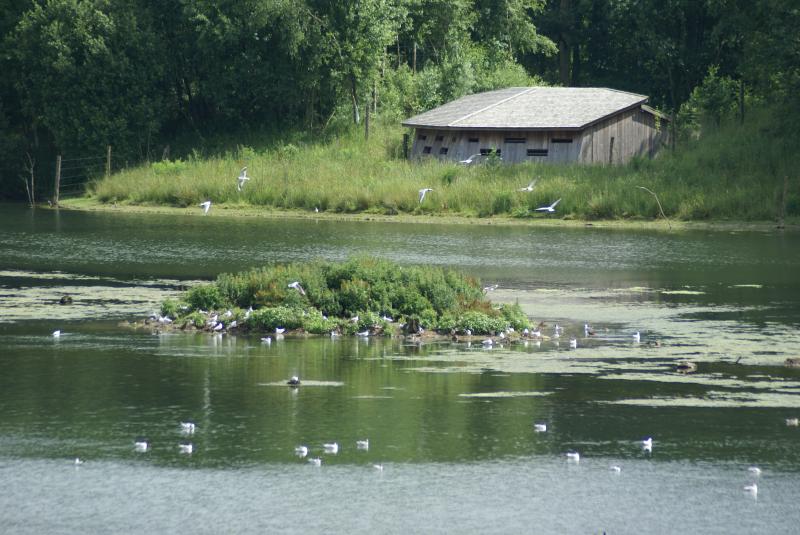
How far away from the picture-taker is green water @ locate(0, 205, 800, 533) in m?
16.0

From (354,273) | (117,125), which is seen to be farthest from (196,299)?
(117,125)

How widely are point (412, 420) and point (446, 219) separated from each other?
35609 mm

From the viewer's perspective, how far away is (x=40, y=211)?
2484 inches

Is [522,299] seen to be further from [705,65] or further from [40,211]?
[705,65]

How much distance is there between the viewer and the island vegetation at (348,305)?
27688 millimetres

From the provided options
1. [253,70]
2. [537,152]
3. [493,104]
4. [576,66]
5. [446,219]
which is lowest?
[446,219]

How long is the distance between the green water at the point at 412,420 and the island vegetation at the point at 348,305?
3.07 feet

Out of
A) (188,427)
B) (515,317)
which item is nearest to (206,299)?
(515,317)

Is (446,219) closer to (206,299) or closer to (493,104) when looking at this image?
(493,104)

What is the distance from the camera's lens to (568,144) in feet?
200

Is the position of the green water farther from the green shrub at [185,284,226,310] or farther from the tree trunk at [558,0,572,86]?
the tree trunk at [558,0,572,86]

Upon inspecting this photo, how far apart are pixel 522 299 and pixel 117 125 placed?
4190 centimetres

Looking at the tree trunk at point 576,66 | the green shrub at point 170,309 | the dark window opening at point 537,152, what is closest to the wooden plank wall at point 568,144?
the dark window opening at point 537,152

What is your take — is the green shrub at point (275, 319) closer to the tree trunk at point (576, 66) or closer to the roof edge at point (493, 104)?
the roof edge at point (493, 104)
